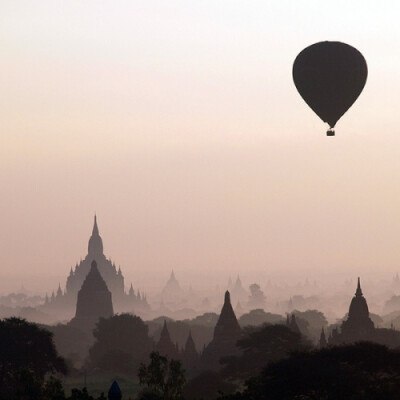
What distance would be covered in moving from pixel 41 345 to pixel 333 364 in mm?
40694

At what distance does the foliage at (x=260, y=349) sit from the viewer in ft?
324

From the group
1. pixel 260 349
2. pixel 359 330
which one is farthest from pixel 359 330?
pixel 260 349

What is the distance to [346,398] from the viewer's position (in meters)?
59.6

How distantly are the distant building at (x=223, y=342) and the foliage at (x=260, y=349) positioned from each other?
10.1 m

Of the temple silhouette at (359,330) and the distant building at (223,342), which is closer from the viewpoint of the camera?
the distant building at (223,342)

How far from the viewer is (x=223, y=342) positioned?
11862 cm

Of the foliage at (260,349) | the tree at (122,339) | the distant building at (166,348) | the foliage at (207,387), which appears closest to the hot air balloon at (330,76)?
the foliage at (207,387)

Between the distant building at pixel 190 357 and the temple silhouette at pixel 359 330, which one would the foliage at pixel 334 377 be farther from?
the temple silhouette at pixel 359 330

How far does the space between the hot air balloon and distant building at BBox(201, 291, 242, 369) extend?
4103 centimetres

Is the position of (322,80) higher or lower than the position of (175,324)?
higher

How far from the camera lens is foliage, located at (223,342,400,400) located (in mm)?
60344

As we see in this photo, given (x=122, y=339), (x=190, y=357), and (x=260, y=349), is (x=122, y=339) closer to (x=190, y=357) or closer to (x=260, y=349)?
(x=190, y=357)

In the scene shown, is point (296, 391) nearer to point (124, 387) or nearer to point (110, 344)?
point (124, 387)

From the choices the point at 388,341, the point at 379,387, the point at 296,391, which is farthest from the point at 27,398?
the point at 388,341
